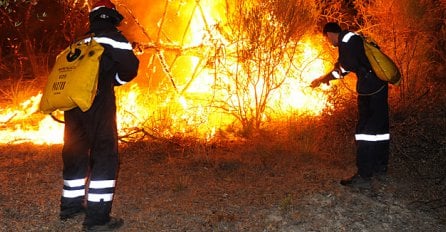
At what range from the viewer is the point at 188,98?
8047 mm

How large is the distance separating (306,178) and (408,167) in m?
1.53

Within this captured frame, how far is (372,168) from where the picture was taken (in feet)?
18.2

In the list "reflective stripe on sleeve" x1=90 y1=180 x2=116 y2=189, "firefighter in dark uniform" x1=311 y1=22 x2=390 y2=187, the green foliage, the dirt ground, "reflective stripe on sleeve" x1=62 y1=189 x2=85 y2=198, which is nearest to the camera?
"reflective stripe on sleeve" x1=90 y1=180 x2=116 y2=189

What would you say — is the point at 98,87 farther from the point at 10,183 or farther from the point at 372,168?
the point at 372,168

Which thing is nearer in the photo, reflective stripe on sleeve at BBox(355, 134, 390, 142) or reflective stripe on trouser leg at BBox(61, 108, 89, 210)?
reflective stripe on trouser leg at BBox(61, 108, 89, 210)

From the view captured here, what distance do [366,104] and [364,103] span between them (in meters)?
0.03

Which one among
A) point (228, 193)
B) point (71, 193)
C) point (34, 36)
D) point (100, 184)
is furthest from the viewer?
point (34, 36)

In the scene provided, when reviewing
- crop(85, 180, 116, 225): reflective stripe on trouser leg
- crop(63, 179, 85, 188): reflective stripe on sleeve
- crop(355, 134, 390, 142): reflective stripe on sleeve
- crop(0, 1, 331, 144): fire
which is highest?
crop(0, 1, 331, 144): fire

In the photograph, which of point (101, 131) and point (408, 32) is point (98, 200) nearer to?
point (101, 131)

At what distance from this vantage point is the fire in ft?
23.4

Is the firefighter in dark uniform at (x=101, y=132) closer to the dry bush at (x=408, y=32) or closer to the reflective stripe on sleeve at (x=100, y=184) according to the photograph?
the reflective stripe on sleeve at (x=100, y=184)

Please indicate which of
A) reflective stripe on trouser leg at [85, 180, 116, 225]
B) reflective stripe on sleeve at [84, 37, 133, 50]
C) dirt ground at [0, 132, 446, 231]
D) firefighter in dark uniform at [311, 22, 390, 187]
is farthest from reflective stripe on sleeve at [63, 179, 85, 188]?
firefighter in dark uniform at [311, 22, 390, 187]

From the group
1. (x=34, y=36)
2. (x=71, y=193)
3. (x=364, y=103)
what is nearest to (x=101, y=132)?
(x=71, y=193)

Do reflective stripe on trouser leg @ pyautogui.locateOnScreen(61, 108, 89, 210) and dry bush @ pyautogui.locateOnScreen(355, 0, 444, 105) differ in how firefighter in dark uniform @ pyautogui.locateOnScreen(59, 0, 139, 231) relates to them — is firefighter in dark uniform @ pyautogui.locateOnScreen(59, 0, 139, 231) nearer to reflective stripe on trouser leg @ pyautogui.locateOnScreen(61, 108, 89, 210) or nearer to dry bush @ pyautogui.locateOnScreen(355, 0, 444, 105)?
reflective stripe on trouser leg @ pyautogui.locateOnScreen(61, 108, 89, 210)
